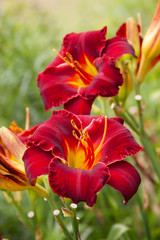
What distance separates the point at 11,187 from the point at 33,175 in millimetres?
89

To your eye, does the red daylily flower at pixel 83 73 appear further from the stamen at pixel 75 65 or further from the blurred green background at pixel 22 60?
the blurred green background at pixel 22 60

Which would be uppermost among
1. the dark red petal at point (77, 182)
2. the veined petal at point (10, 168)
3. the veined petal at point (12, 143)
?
the veined petal at point (12, 143)

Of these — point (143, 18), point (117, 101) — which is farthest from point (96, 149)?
point (143, 18)

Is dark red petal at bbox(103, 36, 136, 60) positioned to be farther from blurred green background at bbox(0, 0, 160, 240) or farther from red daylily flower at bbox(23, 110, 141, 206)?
blurred green background at bbox(0, 0, 160, 240)

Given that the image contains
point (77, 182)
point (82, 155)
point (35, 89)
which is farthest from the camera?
point (35, 89)

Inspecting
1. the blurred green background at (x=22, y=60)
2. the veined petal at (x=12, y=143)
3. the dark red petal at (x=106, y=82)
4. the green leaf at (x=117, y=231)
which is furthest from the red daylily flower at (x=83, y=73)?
the blurred green background at (x=22, y=60)

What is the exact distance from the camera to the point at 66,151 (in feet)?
1.89

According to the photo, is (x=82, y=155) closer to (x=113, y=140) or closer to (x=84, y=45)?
(x=113, y=140)

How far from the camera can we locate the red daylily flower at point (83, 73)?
62 cm

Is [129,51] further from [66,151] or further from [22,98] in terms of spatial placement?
[22,98]

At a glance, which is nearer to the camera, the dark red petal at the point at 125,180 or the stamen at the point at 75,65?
the dark red petal at the point at 125,180

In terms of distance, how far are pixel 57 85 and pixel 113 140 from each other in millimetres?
198

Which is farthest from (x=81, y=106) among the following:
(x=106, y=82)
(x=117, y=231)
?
(x=117, y=231)

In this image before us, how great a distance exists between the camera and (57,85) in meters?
0.69
